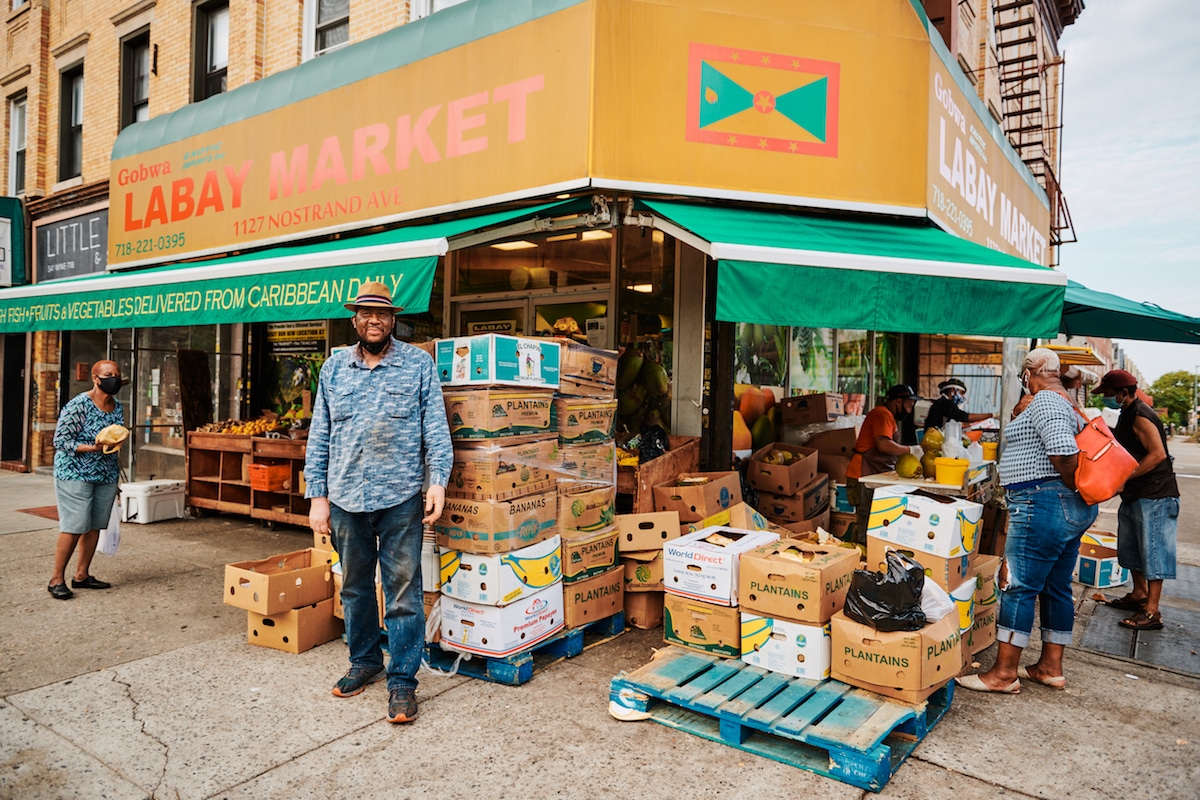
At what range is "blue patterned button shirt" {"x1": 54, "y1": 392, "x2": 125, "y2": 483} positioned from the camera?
568 cm

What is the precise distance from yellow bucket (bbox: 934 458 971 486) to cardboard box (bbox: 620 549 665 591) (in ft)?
8.33

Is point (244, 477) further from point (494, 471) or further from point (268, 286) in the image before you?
point (494, 471)

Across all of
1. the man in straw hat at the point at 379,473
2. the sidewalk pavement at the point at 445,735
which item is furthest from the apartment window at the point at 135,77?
the man in straw hat at the point at 379,473

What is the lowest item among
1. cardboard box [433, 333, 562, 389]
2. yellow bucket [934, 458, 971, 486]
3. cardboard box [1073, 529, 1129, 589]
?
cardboard box [1073, 529, 1129, 589]

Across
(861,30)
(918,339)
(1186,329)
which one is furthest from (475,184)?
(918,339)

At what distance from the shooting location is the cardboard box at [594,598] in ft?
15.4

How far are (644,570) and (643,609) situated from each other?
29 cm

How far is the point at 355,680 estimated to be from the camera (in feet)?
13.3

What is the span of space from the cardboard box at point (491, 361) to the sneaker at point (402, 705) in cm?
172

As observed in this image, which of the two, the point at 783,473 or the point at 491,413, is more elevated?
the point at 491,413

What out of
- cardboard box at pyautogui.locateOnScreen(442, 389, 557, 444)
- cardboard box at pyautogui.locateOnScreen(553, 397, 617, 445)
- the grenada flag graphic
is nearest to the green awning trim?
the grenada flag graphic

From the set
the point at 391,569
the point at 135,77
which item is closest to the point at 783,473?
the point at 391,569

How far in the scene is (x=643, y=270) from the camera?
24.6 ft

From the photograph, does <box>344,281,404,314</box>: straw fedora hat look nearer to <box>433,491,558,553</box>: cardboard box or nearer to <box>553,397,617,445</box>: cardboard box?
<box>433,491,558,553</box>: cardboard box
